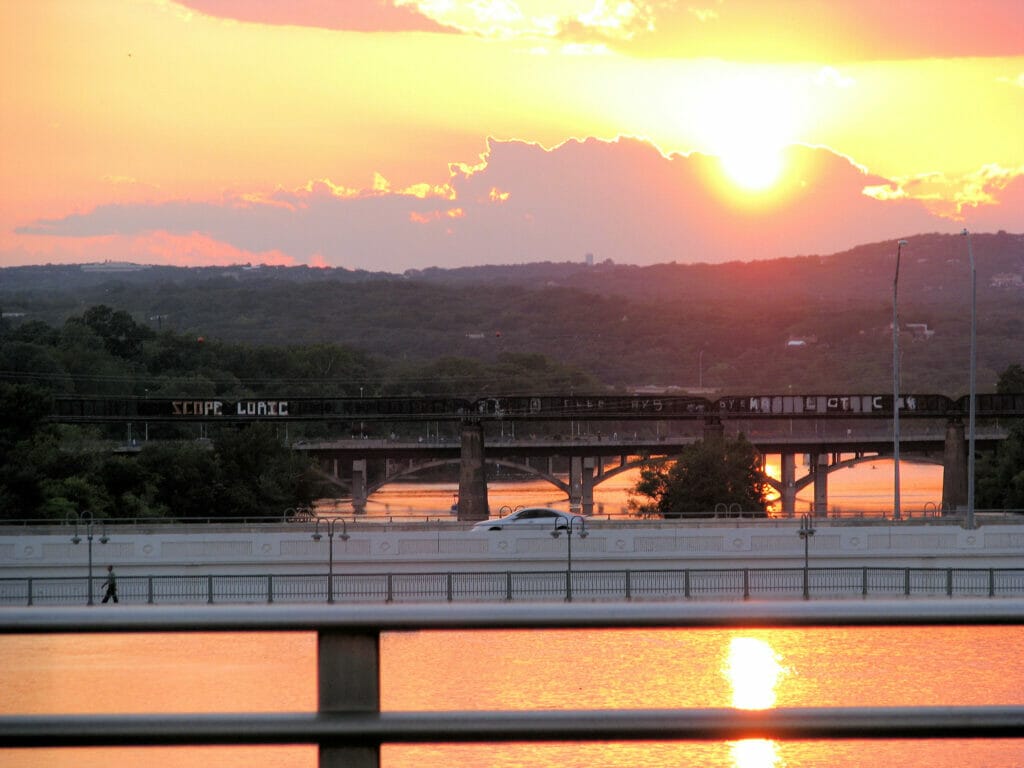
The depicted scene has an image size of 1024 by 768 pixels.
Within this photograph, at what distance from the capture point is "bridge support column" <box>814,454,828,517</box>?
9853 centimetres

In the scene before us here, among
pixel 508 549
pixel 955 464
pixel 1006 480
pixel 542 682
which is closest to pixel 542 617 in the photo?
pixel 542 682

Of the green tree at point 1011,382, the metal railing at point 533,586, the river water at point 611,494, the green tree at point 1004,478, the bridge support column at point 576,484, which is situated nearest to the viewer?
the metal railing at point 533,586

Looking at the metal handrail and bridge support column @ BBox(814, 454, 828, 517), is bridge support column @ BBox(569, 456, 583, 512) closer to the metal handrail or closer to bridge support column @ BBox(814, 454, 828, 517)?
bridge support column @ BBox(814, 454, 828, 517)

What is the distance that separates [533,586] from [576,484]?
74.6 m

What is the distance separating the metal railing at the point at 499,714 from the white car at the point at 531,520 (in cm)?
4278

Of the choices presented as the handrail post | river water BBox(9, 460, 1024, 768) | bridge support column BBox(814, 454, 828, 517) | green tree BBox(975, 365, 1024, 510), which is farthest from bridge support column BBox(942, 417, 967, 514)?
the handrail post

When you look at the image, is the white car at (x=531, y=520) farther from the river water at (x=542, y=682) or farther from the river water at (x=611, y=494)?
the river water at (x=611, y=494)

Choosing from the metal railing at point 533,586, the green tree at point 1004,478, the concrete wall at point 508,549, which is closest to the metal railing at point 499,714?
the metal railing at point 533,586

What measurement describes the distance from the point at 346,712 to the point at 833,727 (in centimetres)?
103

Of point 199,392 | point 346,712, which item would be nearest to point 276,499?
point 199,392

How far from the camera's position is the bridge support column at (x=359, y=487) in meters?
102

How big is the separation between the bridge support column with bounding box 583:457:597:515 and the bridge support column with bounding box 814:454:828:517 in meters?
15.0

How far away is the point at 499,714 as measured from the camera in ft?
10.3

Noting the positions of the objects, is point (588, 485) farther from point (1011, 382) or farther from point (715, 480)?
point (715, 480)
